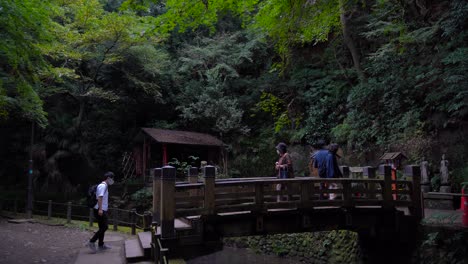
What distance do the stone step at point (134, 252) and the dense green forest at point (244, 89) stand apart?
17.8 feet

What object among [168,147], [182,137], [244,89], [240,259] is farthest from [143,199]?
[244,89]

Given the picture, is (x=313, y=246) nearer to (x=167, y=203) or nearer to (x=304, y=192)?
(x=304, y=192)

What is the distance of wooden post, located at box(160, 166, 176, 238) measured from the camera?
27.0 feet

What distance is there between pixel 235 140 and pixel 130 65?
31.6 ft

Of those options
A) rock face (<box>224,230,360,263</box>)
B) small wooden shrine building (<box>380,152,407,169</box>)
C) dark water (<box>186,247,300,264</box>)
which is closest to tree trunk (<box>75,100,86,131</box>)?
rock face (<box>224,230,360,263</box>)

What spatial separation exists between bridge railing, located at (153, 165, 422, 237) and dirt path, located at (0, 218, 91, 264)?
345 centimetres

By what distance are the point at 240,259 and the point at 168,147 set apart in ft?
42.3

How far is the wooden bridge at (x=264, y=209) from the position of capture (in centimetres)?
851

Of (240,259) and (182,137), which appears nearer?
(240,259)

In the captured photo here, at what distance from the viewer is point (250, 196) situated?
9500 mm

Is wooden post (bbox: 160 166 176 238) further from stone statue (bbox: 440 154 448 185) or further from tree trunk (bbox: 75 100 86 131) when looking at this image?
tree trunk (bbox: 75 100 86 131)

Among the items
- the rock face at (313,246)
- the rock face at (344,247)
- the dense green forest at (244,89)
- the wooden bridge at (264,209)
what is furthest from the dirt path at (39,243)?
the rock face at (344,247)

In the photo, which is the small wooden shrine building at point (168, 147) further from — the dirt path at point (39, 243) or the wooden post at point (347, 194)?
the wooden post at point (347, 194)

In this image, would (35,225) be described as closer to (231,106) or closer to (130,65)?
(130,65)
